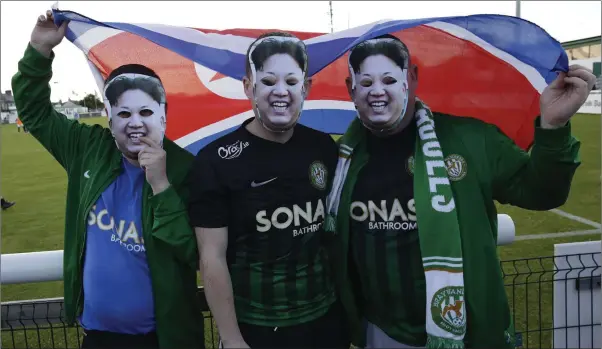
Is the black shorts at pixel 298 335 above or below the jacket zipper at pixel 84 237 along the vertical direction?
below

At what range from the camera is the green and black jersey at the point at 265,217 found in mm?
2061

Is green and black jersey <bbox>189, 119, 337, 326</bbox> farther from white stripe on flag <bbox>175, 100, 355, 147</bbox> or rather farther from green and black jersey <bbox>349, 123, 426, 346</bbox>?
white stripe on flag <bbox>175, 100, 355, 147</bbox>

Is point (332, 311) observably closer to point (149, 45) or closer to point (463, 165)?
point (463, 165)

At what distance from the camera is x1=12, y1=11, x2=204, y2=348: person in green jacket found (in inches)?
84.0

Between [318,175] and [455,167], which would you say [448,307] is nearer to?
[455,167]

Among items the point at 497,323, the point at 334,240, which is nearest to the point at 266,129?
the point at 334,240

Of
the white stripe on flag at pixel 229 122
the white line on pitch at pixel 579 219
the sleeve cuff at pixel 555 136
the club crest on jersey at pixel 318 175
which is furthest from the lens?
the white line on pitch at pixel 579 219

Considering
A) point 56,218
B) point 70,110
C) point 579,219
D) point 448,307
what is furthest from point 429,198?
point 70,110

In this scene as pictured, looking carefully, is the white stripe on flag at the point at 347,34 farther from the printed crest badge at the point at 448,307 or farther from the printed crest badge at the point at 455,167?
the printed crest badge at the point at 448,307

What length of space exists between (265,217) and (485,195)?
3.13 ft

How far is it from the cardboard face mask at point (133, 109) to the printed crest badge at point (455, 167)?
125cm

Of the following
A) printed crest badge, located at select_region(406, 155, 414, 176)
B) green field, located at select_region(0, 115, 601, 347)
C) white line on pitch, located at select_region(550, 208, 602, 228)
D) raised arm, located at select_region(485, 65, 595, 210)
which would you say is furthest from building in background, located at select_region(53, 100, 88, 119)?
white line on pitch, located at select_region(550, 208, 602, 228)

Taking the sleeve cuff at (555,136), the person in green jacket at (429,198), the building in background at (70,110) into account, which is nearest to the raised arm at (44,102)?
the building in background at (70,110)

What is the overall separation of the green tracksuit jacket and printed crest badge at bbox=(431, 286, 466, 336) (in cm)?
8
